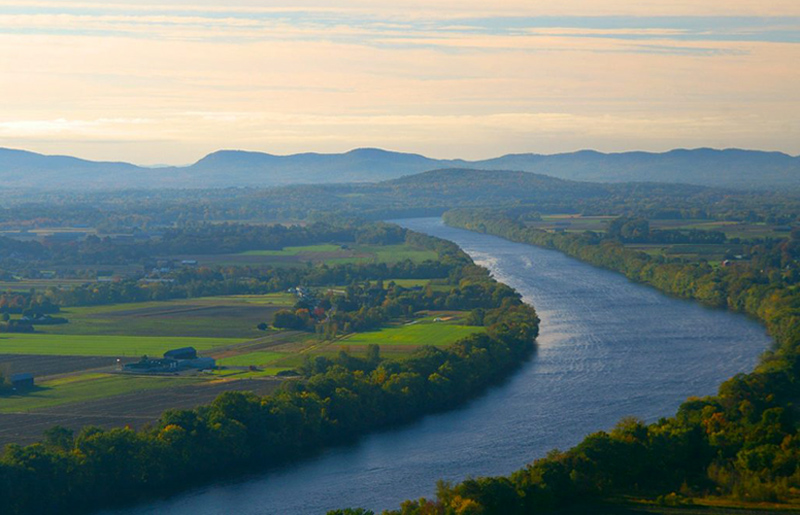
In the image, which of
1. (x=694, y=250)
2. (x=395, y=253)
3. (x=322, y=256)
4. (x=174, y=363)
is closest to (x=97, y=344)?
(x=174, y=363)

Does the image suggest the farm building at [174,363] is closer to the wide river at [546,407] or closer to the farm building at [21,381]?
the farm building at [21,381]

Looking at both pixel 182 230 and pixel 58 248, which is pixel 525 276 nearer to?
pixel 58 248

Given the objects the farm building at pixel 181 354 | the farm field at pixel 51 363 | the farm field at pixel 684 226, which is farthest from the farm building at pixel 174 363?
the farm field at pixel 684 226

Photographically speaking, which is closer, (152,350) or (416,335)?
(152,350)

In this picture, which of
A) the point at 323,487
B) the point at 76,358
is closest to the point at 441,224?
the point at 76,358

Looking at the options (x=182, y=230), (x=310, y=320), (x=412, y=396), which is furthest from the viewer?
(x=182, y=230)

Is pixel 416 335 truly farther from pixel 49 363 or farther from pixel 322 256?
pixel 322 256

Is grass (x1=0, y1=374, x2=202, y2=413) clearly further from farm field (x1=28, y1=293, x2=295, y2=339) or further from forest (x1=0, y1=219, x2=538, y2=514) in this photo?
farm field (x1=28, y1=293, x2=295, y2=339)
